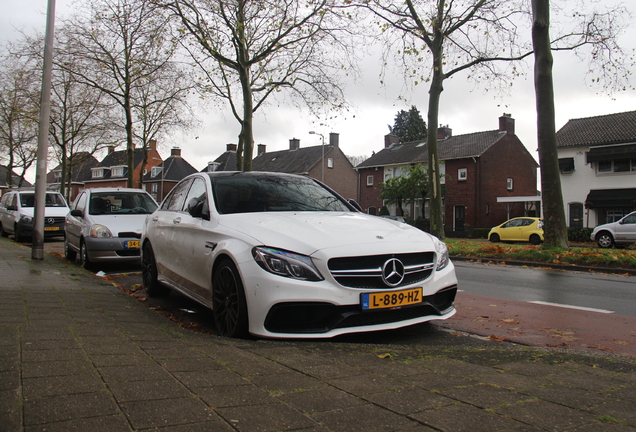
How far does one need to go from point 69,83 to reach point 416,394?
28.1m

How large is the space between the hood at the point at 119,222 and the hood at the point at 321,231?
5.88 meters

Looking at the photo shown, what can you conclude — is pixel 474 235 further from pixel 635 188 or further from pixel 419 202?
pixel 635 188

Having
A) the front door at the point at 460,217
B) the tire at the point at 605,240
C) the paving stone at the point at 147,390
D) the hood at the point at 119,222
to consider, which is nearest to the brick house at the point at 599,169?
the front door at the point at 460,217

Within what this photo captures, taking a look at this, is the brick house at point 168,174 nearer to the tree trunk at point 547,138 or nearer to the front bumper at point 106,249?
the tree trunk at point 547,138

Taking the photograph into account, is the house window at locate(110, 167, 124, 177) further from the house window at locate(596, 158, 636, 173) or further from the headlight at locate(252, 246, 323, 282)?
the headlight at locate(252, 246, 323, 282)

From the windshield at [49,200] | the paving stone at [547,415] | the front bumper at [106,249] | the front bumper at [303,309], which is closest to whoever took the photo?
the paving stone at [547,415]

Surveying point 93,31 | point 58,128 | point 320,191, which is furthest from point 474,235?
point 320,191

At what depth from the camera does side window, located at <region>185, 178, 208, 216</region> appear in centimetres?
570

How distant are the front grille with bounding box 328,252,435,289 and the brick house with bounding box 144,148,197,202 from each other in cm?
6788

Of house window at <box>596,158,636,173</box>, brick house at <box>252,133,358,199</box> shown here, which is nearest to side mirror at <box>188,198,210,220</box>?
house window at <box>596,158,636,173</box>

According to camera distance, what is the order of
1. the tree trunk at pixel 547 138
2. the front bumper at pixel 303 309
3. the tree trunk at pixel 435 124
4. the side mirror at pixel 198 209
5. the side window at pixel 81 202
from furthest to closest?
the tree trunk at pixel 435 124, the tree trunk at pixel 547 138, the side window at pixel 81 202, the side mirror at pixel 198 209, the front bumper at pixel 303 309

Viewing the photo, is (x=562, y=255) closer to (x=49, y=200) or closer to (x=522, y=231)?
(x=522, y=231)

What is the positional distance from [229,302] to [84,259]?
7078 mm

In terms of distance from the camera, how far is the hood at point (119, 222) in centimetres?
1006
